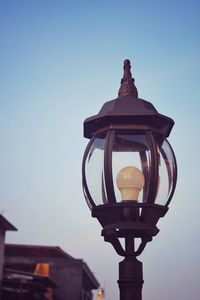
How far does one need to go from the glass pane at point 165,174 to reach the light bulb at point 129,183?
12 centimetres

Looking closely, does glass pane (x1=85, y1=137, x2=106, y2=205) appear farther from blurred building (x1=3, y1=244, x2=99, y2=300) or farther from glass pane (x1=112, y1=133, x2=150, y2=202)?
blurred building (x1=3, y1=244, x2=99, y2=300)

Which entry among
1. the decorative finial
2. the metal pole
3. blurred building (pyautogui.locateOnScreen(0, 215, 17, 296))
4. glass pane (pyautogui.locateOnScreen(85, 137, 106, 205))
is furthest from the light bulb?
blurred building (pyautogui.locateOnScreen(0, 215, 17, 296))

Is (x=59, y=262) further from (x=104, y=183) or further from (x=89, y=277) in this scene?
(x=104, y=183)

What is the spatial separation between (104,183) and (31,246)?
21923mm

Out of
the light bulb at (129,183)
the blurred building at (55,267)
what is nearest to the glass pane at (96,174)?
the light bulb at (129,183)

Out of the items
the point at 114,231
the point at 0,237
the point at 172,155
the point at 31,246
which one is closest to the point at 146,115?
the point at 172,155

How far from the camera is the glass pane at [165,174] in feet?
8.19

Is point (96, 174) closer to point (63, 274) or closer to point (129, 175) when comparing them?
point (129, 175)

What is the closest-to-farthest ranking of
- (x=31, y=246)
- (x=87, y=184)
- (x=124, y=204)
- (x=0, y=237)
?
(x=124, y=204) → (x=87, y=184) → (x=0, y=237) → (x=31, y=246)

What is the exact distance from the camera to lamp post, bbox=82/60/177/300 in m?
2.39

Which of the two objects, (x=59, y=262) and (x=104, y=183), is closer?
(x=104, y=183)

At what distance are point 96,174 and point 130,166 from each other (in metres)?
0.22

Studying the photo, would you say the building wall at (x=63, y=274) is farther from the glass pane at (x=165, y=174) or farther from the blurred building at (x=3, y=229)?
the glass pane at (x=165, y=174)

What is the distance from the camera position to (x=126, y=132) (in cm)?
258
